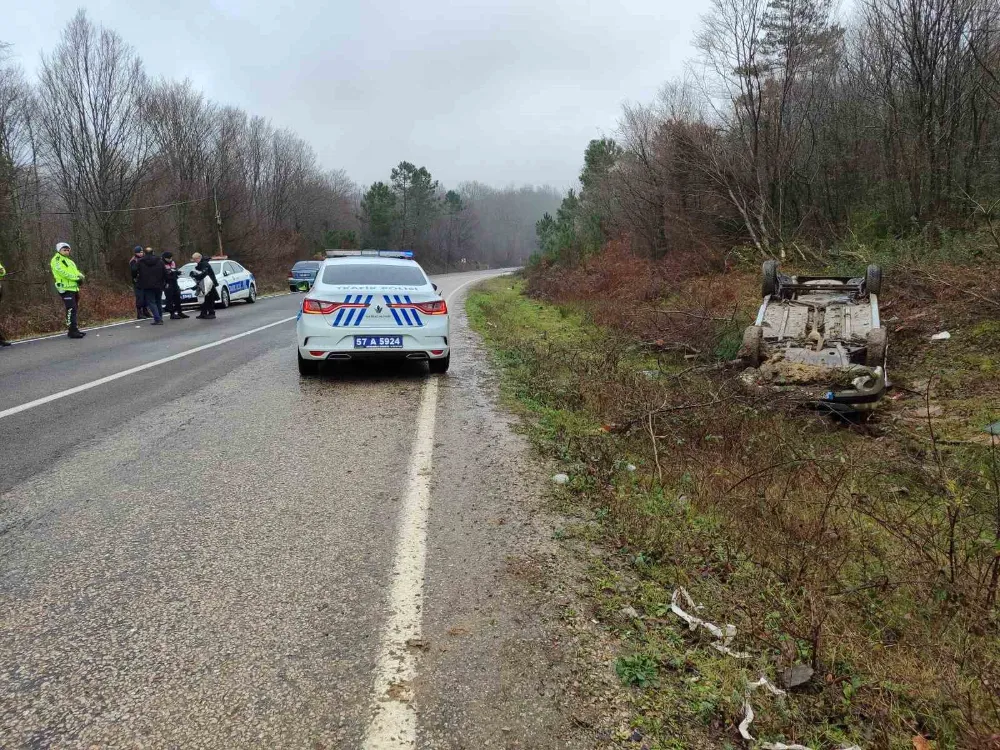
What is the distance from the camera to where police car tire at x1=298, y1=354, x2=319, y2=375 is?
867 centimetres

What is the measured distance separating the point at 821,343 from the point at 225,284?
67.3 feet

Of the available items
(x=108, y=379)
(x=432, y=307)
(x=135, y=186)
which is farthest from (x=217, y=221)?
(x=432, y=307)

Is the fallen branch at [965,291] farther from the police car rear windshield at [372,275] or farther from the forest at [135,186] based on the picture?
the forest at [135,186]

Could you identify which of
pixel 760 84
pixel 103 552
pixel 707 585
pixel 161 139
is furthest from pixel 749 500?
pixel 161 139

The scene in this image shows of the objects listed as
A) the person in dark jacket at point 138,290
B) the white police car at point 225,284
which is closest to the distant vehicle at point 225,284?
the white police car at point 225,284

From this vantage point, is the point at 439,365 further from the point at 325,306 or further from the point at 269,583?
the point at 269,583

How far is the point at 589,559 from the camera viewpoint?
3.67 metres

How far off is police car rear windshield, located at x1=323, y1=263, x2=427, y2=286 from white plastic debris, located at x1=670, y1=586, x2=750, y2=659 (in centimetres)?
630

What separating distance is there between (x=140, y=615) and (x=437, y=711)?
5.14ft

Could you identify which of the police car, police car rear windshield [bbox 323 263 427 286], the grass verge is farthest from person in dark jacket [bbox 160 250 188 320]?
the grass verge

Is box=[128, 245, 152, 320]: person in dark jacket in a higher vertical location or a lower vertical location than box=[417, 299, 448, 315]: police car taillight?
higher

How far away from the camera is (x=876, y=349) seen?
7.44 meters

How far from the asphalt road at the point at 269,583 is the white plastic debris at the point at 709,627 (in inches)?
25.8

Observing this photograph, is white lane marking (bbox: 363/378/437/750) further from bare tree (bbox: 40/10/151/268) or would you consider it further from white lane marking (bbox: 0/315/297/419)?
bare tree (bbox: 40/10/151/268)
